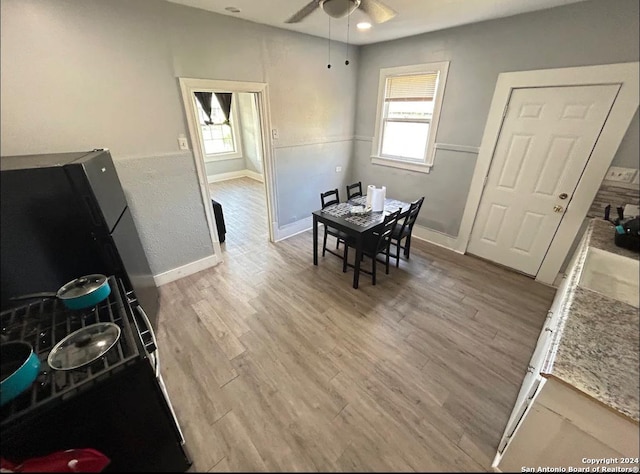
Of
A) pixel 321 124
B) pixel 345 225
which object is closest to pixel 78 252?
pixel 345 225

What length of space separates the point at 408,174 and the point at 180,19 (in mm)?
2974

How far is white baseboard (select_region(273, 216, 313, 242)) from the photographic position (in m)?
3.61

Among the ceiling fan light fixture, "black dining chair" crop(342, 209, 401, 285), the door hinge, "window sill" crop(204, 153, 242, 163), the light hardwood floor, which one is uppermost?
the ceiling fan light fixture

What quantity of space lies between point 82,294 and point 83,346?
31cm

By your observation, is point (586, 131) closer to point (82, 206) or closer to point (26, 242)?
point (82, 206)

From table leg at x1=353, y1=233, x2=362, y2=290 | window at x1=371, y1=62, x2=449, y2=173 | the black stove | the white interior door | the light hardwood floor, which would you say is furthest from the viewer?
window at x1=371, y1=62, x2=449, y2=173

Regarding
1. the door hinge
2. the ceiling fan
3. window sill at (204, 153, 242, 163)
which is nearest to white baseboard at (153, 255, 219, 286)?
the ceiling fan

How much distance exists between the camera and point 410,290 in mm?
2611

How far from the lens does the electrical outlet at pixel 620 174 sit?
1.98m

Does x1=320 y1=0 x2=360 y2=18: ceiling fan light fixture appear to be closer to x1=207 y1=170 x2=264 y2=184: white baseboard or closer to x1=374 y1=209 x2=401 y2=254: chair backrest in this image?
x1=374 y1=209 x2=401 y2=254: chair backrest

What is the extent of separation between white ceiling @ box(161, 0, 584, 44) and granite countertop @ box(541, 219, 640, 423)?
2.34 metres

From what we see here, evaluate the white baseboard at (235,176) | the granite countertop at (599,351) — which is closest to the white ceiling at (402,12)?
the granite countertop at (599,351)

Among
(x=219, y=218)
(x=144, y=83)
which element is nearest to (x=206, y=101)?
(x=219, y=218)

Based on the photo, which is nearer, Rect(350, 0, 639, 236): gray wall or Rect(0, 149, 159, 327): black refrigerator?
Rect(0, 149, 159, 327): black refrigerator
